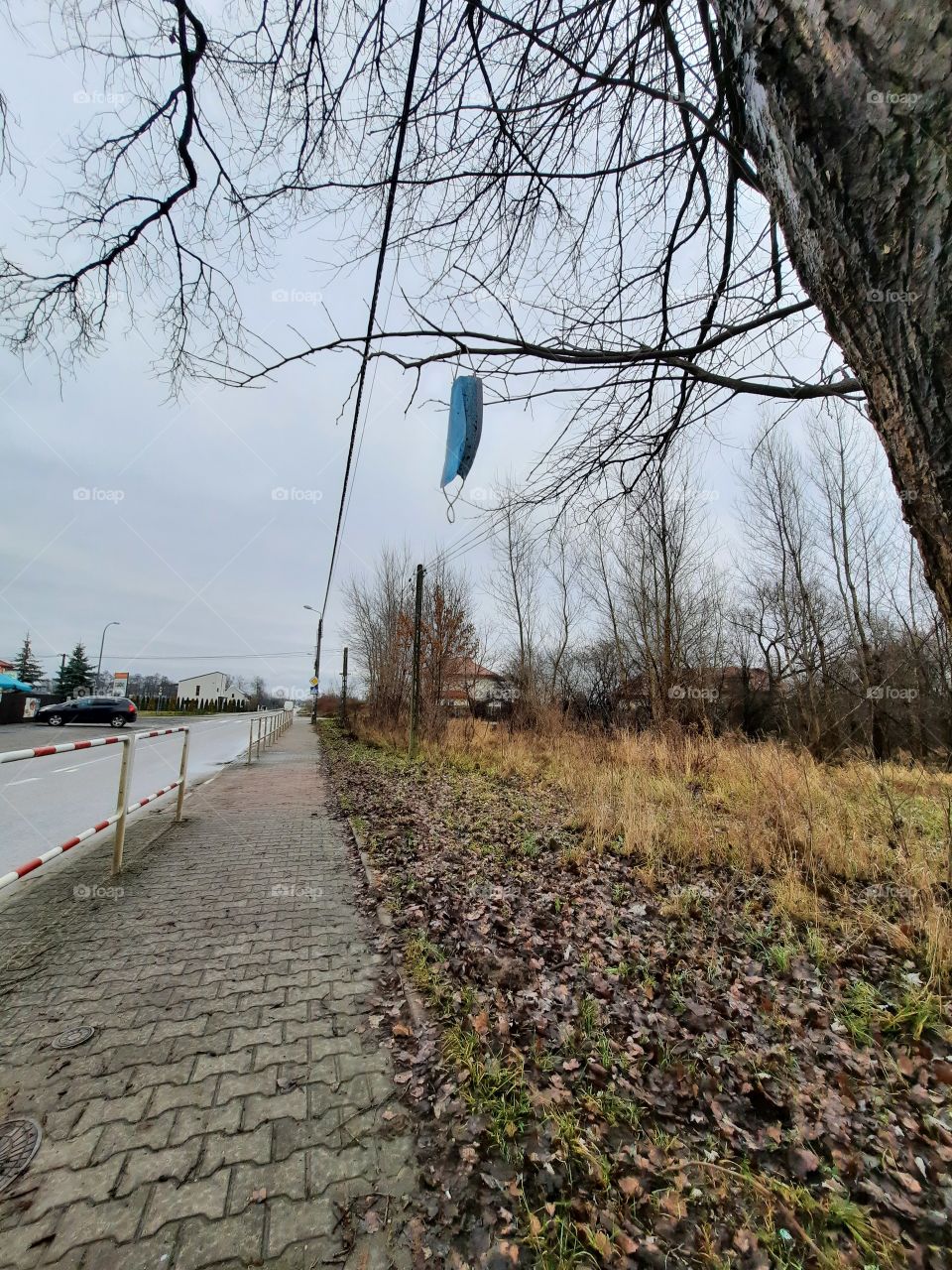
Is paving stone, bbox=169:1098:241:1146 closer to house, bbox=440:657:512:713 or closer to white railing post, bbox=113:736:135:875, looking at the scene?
white railing post, bbox=113:736:135:875

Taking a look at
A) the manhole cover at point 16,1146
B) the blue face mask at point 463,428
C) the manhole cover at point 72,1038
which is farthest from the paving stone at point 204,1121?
the blue face mask at point 463,428

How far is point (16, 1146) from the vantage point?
6.19 ft

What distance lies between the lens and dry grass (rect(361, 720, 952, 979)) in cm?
356

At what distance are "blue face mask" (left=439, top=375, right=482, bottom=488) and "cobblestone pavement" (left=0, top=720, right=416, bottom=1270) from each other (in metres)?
2.88

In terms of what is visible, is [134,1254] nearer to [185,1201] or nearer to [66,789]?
[185,1201]

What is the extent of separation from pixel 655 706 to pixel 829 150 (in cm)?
1317

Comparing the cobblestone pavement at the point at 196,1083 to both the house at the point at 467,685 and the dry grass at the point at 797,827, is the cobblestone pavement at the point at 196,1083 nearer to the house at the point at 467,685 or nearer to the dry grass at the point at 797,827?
the dry grass at the point at 797,827

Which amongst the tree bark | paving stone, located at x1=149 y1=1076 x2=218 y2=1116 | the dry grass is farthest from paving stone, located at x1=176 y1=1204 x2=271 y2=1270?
the dry grass

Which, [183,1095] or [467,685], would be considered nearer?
[183,1095]

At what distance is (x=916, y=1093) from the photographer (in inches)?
84.7

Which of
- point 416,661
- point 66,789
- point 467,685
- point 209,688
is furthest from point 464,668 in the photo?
point 209,688

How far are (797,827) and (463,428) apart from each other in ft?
15.6

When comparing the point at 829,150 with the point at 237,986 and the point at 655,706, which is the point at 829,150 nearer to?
the point at 237,986

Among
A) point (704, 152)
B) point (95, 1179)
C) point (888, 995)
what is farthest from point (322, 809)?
point (704, 152)
